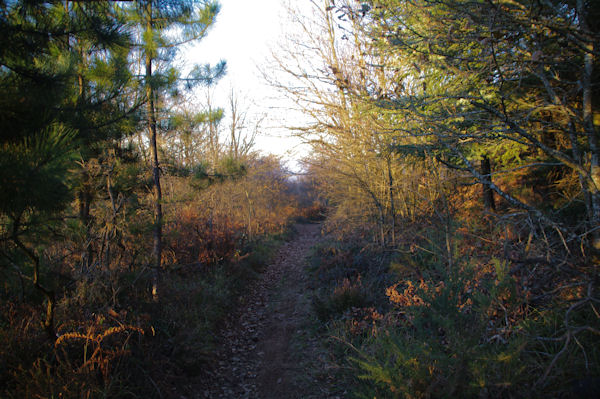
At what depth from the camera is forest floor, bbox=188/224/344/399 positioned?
14.5ft

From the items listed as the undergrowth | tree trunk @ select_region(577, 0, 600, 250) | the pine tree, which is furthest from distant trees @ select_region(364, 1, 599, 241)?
the pine tree

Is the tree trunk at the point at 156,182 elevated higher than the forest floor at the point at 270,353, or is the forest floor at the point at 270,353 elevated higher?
the tree trunk at the point at 156,182

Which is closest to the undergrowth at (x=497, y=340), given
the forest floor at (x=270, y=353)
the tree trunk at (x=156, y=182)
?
the forest floor at (x=270, y=353)

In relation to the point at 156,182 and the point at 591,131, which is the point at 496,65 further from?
the point at 156,182

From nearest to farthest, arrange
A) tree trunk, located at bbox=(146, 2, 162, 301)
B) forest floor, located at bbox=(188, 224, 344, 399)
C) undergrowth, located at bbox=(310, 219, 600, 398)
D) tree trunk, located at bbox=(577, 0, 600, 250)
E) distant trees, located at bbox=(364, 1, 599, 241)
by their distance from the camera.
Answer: undergrowth, located at bbox=(310, 219, 600, 398), distant trees, located at bbox=(364, 1, 599, 241), tree trunk, located at bbox=(577, 0, 600, 250), forest floor, located at bbox=(188, 224, 344, 399), tree trunk, located at bbox=(146, 2, 162, 301)

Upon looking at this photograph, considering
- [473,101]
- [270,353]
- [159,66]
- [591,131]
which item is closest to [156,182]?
[159,66]

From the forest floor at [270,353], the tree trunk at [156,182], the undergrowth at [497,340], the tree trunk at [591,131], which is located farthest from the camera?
the tree trunk at [156,182]

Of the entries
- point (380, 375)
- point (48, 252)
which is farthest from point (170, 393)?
point (48, 252)

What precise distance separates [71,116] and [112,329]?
2906 millimetres

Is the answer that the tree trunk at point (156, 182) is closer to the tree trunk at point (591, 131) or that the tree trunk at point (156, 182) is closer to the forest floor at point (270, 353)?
the forest floor at point (270, 353)

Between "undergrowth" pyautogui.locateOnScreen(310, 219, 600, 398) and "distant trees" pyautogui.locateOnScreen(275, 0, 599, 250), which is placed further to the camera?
"distant trees" pyautogui.locateOnScreen(275, 0, 599, 250)

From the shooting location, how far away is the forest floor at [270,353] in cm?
443

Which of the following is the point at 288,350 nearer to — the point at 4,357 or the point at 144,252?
the point at 144,252

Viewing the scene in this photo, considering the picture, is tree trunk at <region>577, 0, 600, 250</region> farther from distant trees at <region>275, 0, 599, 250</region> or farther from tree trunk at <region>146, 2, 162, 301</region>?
tree trunk at <region>146, 2, 162, 301</region>
